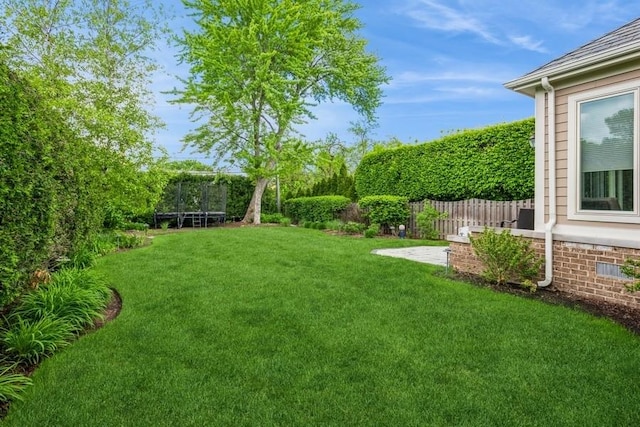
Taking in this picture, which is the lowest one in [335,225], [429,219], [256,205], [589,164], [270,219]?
[335,225]

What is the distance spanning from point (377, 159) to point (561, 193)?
29.3 ft

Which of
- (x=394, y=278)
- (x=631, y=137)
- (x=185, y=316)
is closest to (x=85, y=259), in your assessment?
(x=185, y=316)

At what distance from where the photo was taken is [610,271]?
4598mm

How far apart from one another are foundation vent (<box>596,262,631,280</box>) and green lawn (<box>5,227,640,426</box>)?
0.86 metres

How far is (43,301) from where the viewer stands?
159 inches

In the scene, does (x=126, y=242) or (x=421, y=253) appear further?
(x=126, y=242)

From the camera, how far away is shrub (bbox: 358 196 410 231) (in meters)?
11.7

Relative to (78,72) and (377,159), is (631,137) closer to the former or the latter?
(377,159)

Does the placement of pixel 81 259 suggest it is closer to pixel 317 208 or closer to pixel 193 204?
pixel 193 204

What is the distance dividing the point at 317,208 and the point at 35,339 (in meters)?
12.3

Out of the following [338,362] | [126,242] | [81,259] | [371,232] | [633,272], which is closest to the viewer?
[338,362]

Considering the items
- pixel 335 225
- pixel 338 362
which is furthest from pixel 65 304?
pixel 335 225

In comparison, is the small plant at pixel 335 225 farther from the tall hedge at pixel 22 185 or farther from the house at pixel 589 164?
the tall hedge at pixel 22 185

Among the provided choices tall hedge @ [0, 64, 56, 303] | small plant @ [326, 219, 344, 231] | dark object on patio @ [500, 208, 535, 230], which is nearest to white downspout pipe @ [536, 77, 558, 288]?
dark object on patio @ [500, 208, 535, 230]
